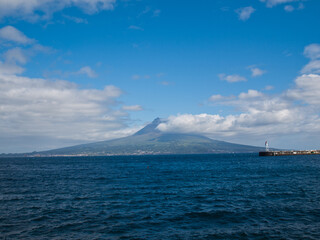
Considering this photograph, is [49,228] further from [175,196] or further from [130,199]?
[175,196]

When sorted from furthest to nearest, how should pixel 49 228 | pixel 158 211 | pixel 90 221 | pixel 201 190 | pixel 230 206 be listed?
1. pixel 201 190
2. pixel 230 206
3. pixel 158 211
4. pixel 90 221
5. pixel 49 228

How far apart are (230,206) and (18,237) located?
82.7 ft

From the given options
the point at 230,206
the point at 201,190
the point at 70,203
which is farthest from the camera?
the point at 201,190

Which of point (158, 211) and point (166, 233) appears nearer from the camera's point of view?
point (166, 233)

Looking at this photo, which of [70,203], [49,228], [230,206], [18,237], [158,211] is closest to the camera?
[18,237]

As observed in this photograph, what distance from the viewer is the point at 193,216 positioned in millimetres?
28516

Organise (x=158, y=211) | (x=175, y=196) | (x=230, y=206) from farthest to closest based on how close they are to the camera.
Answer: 1. (x=175, y=196)
2. (x=230, y=206)
3. (x=158, y=211)

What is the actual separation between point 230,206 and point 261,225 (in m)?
7.97

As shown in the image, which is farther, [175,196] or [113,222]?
[175,196]

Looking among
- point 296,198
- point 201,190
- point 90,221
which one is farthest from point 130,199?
point 296,198

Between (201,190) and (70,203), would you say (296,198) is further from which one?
(70,203)

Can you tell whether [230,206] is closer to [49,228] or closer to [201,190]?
[201,190]

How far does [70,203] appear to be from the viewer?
36.5 m

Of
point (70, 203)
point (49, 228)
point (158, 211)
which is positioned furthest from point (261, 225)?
point (70, 203)
